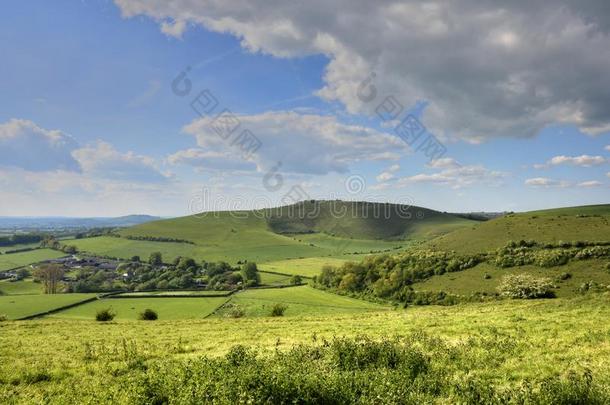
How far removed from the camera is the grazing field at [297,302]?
75.6m

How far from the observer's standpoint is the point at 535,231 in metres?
94.9

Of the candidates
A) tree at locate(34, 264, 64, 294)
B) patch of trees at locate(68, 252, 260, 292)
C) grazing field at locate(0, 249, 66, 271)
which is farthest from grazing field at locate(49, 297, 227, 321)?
grazing field at locate(0, 249, 66, 271)

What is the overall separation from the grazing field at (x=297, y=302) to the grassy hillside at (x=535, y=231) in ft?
112

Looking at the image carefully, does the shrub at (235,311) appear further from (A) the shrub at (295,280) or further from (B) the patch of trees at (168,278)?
(A) the shrub at (295,280)

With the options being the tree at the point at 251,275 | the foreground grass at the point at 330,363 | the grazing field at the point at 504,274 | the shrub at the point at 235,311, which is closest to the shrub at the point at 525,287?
the grazing field at the point at 504,274

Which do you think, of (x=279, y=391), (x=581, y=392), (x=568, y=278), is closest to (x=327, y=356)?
(x=279, y=391)

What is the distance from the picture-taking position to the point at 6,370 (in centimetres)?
1521

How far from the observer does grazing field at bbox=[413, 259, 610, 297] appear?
207 ft

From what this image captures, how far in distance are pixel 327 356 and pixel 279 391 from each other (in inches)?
200

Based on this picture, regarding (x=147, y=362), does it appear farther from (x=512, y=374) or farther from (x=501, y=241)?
(x=501, y=241)

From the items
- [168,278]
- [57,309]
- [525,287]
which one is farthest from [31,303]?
[525,287]

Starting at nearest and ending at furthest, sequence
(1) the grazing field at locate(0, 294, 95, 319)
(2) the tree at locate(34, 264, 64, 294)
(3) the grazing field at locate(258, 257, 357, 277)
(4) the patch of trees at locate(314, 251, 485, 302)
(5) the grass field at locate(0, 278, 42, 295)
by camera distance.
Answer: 1. (1) the grazing field at locate(0, 294, 95, 319)
2. (4) the patch of trees at locate(314, 251, 485, 302)
3. (5) the grass field at locate(0, 278, 42, 295)
4. (2) the tree at locate(34, 264, 64, 294)
5. (3) the grazing field at locate(258, 257, 357, 277)

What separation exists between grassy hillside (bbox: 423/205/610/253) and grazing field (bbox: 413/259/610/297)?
13.2 m

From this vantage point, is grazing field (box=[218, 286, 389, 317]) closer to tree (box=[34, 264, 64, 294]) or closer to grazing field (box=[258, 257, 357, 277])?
grazing field (box=[258, 257, 357, 277])
